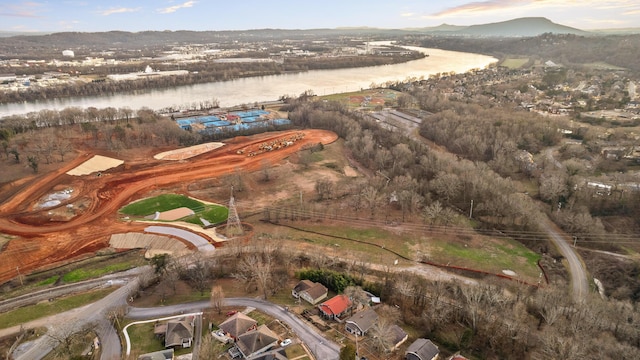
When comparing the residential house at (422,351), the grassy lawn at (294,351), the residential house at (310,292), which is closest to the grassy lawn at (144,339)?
the grassy lawn at (294,351)

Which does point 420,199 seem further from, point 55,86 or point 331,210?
point 55,86

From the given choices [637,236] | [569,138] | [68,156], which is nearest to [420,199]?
[637,236]

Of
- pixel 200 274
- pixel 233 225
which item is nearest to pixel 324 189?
pixel 233 225

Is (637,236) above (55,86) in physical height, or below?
below

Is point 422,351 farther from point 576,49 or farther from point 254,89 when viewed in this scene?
point 576,49

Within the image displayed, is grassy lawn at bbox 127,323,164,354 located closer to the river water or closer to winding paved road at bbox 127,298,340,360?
winding paved road at bbox 127,298,340,360
